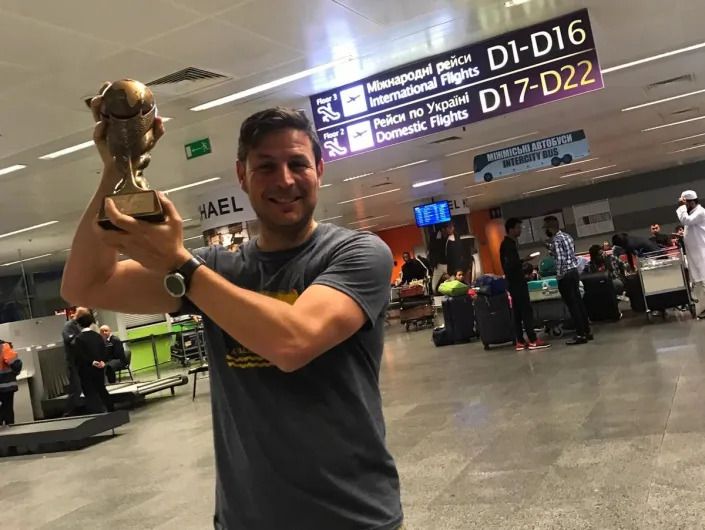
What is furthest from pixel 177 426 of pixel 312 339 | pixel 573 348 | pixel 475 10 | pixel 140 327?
pixel 140 327

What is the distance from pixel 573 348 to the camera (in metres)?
9.70

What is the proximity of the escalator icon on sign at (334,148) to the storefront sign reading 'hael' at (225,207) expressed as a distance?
15.3ft

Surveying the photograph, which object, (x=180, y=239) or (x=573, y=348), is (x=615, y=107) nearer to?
(x=573, y=348)

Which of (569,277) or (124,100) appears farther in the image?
(569,277)

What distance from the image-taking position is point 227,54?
615 cm

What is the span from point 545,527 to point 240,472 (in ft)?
8.99

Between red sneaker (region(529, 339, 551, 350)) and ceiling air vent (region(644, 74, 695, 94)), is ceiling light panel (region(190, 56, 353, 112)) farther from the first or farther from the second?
ceiling air vent (region(644, 74, 695, 94))

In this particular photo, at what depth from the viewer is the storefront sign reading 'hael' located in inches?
475

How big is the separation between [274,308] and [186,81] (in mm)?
6047

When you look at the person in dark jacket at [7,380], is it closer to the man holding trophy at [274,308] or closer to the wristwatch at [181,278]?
the man holding trophy at [274,308]

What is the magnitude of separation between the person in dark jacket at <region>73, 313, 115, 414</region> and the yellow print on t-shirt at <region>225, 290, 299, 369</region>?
966 centimetres

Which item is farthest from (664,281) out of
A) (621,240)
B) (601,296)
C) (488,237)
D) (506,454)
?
(488,237)

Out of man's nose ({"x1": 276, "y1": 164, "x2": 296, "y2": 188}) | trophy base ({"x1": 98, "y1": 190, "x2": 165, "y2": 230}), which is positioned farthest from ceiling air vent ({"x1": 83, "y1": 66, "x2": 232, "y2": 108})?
trophy base ({"x1": 98, "y1": 190, "x2": 165, "y2": 230})

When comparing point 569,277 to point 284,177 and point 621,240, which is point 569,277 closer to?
point 621,240
